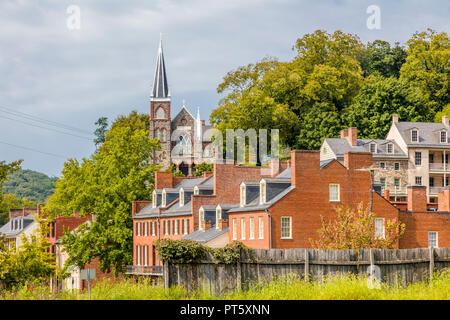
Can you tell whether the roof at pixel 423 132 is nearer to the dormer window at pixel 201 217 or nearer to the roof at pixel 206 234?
the dormer window at pixel 201 217

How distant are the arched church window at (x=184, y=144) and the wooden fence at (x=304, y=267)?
12653 centimetres

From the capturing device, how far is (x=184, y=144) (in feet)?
516

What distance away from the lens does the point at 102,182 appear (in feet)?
252

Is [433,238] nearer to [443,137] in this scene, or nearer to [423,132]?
[423,132]

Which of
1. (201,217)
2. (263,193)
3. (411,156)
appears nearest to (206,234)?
(201,217)

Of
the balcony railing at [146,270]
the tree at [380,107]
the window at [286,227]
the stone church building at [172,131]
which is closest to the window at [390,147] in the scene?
the tree at [380,107]

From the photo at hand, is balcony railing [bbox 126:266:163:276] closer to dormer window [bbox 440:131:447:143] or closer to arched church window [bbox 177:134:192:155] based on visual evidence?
dormer window [bbox 440:131:447:143]

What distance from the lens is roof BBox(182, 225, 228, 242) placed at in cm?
5694

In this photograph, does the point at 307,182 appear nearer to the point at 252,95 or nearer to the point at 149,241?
the point at 149,241

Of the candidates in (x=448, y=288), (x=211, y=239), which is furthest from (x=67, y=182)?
(x=448, y=288)

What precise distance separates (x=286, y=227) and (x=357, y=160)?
705cm

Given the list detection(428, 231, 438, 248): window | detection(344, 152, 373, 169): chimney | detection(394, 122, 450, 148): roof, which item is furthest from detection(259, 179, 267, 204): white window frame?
detection(394, 122, 450, 148): roof

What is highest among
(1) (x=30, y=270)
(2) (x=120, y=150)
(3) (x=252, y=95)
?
(3) (x=252, y=95)
